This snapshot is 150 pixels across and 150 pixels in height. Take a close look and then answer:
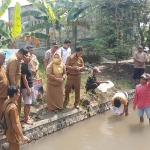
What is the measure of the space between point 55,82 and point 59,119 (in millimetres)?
984

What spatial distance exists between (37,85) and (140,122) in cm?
304

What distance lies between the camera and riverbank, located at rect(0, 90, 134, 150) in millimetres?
6223

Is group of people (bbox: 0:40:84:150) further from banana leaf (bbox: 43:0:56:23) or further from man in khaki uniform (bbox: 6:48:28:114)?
banana leaf (bbox: 43:0:56:23)

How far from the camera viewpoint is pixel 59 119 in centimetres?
709

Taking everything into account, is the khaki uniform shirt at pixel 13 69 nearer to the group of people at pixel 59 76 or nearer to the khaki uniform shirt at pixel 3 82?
the khaki uniform shirt at pixel 3 82

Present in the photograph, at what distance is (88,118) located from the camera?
319 inches

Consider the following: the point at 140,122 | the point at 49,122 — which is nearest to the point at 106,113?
the point at 140,122

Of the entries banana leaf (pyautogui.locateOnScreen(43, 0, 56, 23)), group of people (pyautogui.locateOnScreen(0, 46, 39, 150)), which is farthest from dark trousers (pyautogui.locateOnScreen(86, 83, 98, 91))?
banana leaf (pyautogui.locateOnScreen(43, 0, 56, 23))

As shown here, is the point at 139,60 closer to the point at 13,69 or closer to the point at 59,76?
the point at 59,76

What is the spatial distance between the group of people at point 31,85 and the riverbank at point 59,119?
0.69 ft

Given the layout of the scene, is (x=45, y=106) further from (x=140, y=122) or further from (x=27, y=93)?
(x=140, y=122)

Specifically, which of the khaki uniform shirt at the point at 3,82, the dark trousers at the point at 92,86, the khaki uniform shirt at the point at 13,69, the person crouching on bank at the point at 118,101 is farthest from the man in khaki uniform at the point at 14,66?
the dark trousers at the point at 92,86

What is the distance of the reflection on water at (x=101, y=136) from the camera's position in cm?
598

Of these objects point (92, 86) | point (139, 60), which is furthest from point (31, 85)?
point (139, 60)
